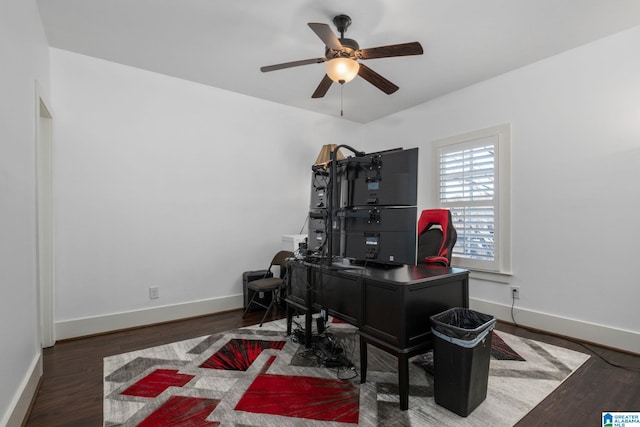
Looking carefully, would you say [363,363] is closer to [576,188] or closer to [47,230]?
[576,188]

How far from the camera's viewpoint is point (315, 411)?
1.91 meters

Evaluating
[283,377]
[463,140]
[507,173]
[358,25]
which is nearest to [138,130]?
[358,25]

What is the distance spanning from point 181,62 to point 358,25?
6.37ft

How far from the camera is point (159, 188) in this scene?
11.7 ft

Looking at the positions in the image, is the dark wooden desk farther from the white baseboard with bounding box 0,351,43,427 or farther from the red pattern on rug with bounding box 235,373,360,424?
the white baseboard with bounding box 0,351,43,427

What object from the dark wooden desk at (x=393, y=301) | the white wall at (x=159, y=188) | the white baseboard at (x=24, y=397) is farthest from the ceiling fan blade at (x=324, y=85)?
the white baseboard at (x=24, y=397)

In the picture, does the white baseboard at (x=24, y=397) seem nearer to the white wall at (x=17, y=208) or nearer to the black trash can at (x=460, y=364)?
the white wall at (x=17, y=208)

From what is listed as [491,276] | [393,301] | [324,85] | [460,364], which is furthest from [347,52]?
[491,276]

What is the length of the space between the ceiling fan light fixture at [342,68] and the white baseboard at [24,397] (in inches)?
115

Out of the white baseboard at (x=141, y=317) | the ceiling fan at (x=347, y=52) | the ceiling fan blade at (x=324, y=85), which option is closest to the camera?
the ceiling fan at (x=347, y=52)

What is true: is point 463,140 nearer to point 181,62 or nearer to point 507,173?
point 507,173

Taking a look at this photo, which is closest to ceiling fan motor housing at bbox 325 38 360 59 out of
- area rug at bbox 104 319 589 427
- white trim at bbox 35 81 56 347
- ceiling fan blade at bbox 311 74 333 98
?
ceiling fan blade at bbox 311 74 333 98

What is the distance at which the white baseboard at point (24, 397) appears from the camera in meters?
1.62

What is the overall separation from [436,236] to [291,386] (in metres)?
2.10
